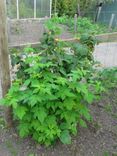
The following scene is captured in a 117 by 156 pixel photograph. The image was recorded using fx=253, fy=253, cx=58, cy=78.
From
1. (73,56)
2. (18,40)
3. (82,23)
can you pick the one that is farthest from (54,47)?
(82,23)

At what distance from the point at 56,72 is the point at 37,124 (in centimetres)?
53

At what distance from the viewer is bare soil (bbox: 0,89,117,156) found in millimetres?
2652

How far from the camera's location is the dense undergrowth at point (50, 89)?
7.27ft

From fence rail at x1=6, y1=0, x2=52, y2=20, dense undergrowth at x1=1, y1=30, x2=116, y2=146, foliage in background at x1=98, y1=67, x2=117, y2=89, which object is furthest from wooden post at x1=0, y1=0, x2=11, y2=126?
fence rail at x1=6, y1=0, x2=52, y2=20

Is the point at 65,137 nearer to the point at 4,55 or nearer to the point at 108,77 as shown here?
the point at 4,55

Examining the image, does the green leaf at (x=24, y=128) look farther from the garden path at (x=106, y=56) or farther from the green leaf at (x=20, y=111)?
the garden path at (x=106, y=56)

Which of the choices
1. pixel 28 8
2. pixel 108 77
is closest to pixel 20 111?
pixel 108 77

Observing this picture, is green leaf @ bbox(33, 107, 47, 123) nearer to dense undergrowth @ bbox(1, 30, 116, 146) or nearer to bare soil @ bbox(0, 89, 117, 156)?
dense undergrowth @ bbox(1, 30, 116, 146)

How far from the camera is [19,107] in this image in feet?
7.58

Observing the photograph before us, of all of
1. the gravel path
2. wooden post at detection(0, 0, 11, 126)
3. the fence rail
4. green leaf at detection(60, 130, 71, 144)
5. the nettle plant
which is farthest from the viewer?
the fence rail

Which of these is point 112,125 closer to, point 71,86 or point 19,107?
point 71,86

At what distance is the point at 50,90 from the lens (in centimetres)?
218

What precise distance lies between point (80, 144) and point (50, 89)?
94 centimetres

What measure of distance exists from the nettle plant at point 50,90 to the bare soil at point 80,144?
0.12m
